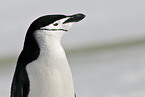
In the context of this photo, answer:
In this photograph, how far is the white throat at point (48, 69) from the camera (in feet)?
2.40

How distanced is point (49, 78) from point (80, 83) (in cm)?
61

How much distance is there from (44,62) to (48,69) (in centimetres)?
2

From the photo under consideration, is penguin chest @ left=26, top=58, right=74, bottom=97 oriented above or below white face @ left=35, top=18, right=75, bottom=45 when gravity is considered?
below

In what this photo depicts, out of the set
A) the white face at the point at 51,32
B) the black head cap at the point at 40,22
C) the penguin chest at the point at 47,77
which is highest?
the black head cap at the point at 40,22

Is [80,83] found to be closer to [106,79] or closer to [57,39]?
[106,79]

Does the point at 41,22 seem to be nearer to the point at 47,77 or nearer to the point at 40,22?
the point at 40,22

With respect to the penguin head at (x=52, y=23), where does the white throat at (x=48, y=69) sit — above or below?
below

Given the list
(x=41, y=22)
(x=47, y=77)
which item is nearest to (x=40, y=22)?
(x=41, y=22)

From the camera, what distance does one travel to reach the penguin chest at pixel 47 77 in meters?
0.73

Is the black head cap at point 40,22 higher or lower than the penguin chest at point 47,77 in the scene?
higher

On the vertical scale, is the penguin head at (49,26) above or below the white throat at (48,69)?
above

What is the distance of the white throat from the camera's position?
2.40 feet

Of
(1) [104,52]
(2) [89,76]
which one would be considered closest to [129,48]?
(1) [104,52]

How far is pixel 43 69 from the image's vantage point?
0.73 metres
